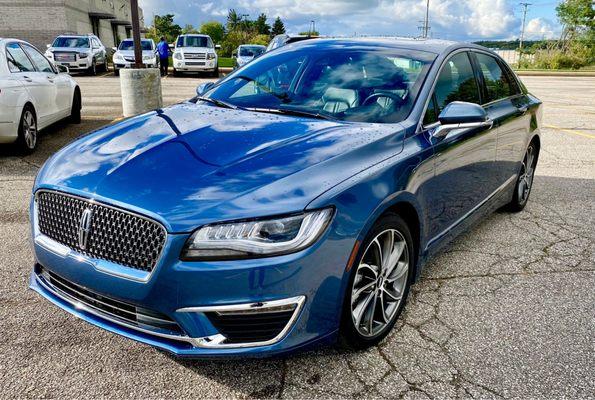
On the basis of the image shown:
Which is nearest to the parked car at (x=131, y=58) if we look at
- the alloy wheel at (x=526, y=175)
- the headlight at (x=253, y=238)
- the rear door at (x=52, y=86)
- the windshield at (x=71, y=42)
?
the windshield at (x=71, y=42)

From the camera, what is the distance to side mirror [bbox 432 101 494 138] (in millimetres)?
3125

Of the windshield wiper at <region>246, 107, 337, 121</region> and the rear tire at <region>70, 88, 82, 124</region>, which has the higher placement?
the windshield wiper at <region>246, 107, 337, 121</region>

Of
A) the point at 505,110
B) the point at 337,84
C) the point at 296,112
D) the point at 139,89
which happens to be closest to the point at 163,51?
the point at 139,89

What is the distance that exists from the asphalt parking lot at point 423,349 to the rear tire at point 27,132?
2941 mm

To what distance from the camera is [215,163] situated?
97.0 inches

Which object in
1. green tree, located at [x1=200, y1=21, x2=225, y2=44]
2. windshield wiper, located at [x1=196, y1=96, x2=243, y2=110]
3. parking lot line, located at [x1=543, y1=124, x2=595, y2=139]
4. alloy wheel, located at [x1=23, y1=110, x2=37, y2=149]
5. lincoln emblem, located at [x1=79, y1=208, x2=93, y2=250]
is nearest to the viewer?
lincoln emblem, located at [x1=79, y1=208, x2=93, y2=250]

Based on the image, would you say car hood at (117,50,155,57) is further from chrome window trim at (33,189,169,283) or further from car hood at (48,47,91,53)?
chrome window trim at (33,189,169,283)

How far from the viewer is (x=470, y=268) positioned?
3867mm

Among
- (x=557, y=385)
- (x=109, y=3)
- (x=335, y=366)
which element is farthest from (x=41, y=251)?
(x=109, y=3)

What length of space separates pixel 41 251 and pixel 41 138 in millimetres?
6652

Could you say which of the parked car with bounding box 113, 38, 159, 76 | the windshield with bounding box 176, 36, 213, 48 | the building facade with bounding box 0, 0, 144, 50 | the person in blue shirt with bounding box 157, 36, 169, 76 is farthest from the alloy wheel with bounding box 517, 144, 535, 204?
the building facade with bounding box 0, 0, 144, 50

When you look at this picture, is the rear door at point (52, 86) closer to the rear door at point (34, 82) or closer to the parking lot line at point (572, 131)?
the rear door at point (34, 82)

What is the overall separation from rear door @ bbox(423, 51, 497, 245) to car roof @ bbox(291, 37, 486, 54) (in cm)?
11

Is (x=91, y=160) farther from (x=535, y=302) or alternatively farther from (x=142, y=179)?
(x=535, y=302)
